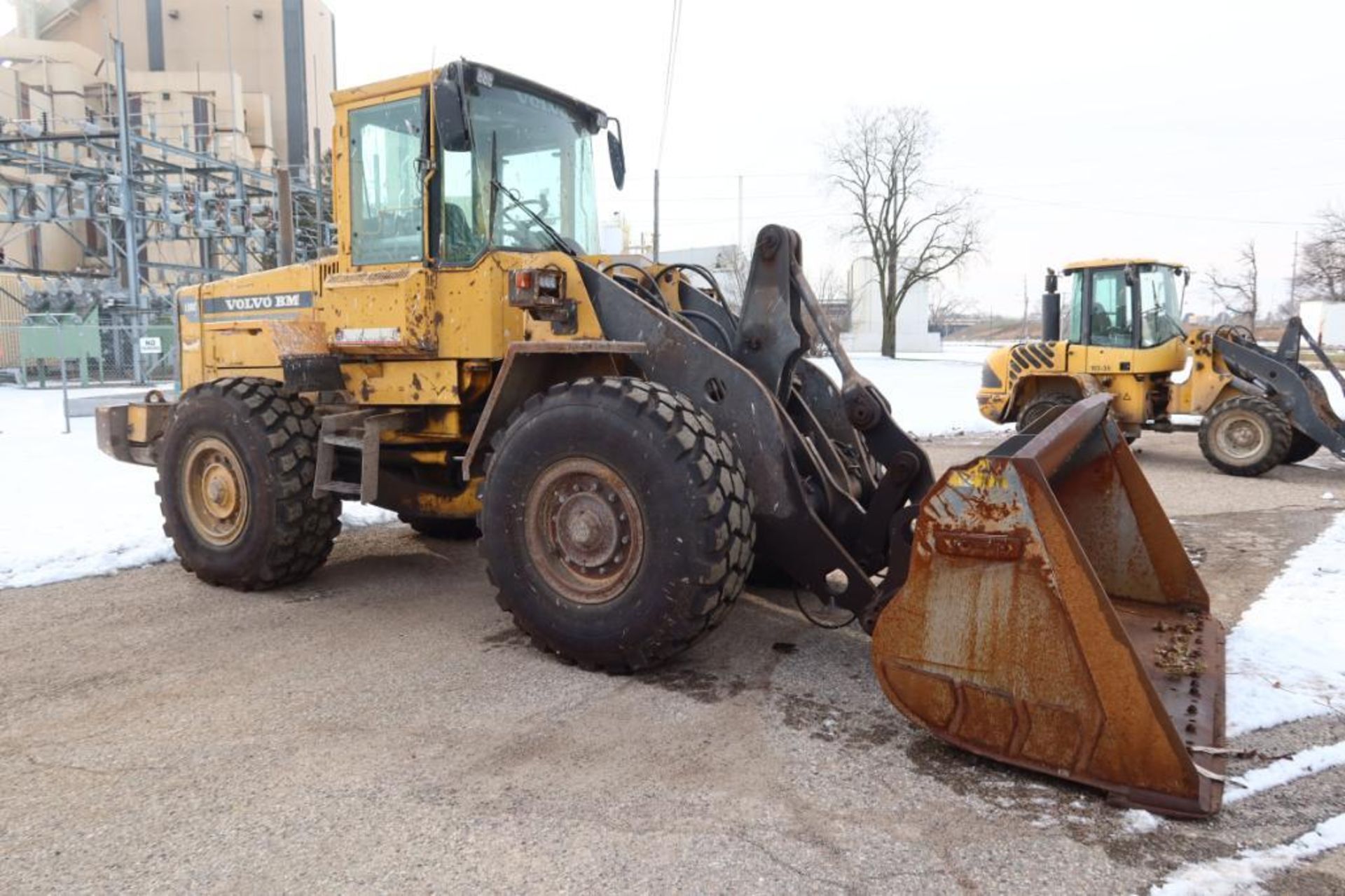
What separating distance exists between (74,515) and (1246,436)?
12156mm

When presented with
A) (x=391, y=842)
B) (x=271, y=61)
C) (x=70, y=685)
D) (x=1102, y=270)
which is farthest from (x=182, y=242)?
(x=391, y=842)

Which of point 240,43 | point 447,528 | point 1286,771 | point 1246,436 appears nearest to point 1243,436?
point 1246,436

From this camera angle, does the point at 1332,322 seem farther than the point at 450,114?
Yes

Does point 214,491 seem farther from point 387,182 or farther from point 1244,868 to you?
point 1244,868

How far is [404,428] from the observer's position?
562 cm

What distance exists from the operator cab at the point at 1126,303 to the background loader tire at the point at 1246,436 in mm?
1341

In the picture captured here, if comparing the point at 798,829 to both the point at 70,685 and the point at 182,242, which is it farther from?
the point at 182,242

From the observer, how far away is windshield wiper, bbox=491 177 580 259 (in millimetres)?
5145

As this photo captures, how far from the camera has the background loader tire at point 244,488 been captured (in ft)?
18.1

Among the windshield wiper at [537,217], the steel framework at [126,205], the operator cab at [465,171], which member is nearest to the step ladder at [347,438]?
the operator cab at [465,171]

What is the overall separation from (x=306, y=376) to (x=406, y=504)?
0.95 meters

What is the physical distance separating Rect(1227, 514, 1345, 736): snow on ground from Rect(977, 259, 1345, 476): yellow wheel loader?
5.40 metres

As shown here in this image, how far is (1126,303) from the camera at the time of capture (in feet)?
40.7

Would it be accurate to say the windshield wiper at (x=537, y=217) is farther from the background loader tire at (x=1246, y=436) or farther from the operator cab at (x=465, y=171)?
the background loader tire at (x=1246, y=436)
